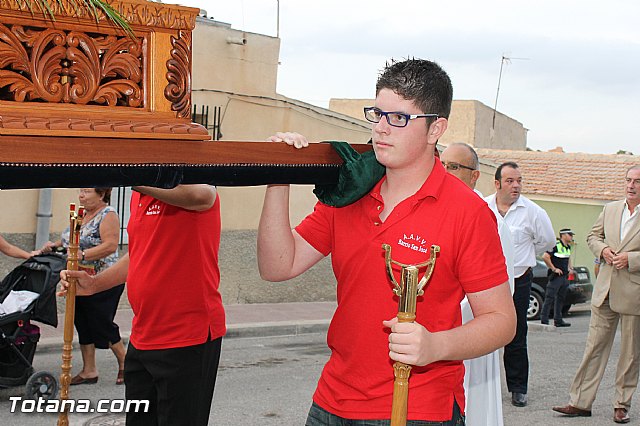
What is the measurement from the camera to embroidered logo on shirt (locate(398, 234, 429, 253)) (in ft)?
11.1

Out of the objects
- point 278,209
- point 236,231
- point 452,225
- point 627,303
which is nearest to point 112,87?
point 278,209

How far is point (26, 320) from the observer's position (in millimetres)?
8039

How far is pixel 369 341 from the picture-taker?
3488 millimetres

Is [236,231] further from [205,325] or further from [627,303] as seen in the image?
[205,325]

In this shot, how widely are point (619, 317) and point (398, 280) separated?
5786mm

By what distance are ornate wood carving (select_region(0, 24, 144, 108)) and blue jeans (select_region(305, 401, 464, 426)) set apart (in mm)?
1472

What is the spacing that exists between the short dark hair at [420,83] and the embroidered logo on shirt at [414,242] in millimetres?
465

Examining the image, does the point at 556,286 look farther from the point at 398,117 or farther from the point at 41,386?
the point at 398,117

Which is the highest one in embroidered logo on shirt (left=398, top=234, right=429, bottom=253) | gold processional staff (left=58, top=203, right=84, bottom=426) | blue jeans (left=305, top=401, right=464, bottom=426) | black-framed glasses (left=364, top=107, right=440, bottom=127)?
black-framed glasses (left=364, top=107, right=440, bottom=127)

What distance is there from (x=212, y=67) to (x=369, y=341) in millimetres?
13081

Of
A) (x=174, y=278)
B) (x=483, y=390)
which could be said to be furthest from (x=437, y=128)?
(x=483, y=390)

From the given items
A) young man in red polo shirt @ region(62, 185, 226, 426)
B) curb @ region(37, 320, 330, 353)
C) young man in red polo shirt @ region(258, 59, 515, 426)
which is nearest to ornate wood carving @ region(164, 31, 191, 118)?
young man in red polo shirt @ region(258, 59, 515, 426)

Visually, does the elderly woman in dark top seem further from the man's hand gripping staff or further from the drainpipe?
the man's hand gripping staff

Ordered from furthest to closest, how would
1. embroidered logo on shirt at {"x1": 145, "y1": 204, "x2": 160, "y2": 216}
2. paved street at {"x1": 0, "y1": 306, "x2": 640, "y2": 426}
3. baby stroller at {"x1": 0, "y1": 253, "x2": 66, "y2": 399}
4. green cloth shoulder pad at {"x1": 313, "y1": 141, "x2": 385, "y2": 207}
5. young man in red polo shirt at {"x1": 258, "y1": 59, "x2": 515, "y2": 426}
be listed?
paved street at {"x1": 0, "y1": 306, "x2": 640, "y2": 426} < baby stroller at {"x1": 0, "y1": 253, "x2": 66, "y2": 399} < embroidered logo on shirt at {"x1": 145, "y1": 204, "x2": 160, "y2": 216} < green cloth shoulder pad at {"x1": 313, "y1": 141, "x2": 385, "y2": 207} < young man in red polo shirt at {"x1": 258, "y1": 59, "x2": 515, "y2": 426}
